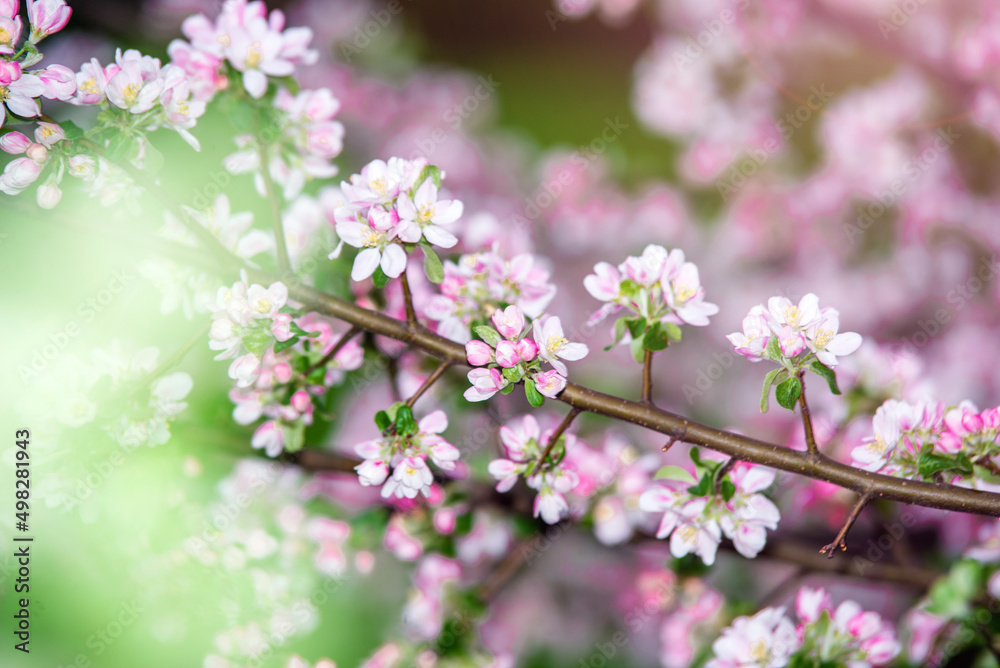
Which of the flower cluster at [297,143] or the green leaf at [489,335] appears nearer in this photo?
the green leaf at [489,335]

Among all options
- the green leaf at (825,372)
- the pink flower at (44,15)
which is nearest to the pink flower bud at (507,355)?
the green leaf at (825,372)

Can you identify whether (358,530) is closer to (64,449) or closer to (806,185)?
(64,449)

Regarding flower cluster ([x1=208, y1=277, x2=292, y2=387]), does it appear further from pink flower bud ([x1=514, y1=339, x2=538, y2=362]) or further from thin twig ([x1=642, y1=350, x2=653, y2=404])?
thin twig ([x1=642, y1=350, x2=653, y2=404])

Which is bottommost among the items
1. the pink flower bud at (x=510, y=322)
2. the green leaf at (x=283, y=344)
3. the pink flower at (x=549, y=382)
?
the green leaf at (x=283, y=344)

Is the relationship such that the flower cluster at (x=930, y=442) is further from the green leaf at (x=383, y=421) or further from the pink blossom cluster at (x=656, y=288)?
the green leaf at (x=383, y=421)

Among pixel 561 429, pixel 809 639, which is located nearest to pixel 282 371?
pixel 561 429

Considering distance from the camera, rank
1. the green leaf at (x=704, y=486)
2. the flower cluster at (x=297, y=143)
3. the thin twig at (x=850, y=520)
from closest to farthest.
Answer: the thin twig at (x=850, y=520) → the green leaf at (x=704, y=486) → the flower cluster at (x=297, y=143)

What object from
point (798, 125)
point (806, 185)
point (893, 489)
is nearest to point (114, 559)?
point (893, 489)
